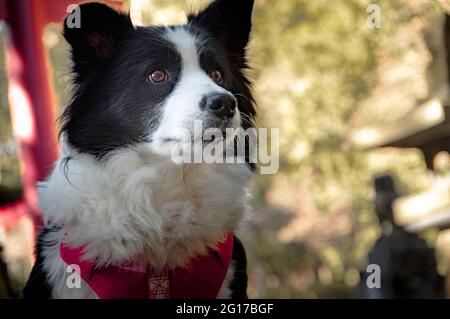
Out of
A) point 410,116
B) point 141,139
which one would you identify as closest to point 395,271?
point 410,116

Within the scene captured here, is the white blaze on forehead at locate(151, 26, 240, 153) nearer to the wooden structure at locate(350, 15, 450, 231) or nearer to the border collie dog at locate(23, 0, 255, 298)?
the border collie dog at locate(23, 0, 255, 298)

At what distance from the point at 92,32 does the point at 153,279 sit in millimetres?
993

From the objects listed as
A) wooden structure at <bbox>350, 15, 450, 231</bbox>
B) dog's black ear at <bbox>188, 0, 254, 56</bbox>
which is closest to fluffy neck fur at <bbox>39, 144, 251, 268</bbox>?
dog's black ear at <bbox>188, 0, 254, 56</bbox>

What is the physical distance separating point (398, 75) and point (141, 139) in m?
7.44

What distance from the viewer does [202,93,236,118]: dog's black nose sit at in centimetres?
230

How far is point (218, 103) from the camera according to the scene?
2.30 m

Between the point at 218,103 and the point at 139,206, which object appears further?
the point at 139,206

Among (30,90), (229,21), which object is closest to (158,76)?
(229,21)

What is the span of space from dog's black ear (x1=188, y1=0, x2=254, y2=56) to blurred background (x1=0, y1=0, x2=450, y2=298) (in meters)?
2.85

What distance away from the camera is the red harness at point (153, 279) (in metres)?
2.36

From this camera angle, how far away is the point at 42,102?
167 inches

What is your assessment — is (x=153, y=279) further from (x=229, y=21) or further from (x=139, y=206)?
(x=229, y=21)

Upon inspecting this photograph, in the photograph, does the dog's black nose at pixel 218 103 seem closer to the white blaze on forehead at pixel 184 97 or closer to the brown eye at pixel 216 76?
the white blaze on forehead at pixel 184 97
